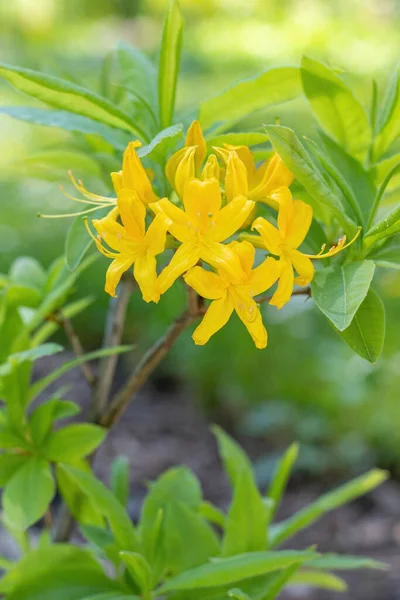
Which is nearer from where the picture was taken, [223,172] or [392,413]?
[223,172]

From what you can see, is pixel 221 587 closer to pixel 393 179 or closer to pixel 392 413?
pixel 393 179

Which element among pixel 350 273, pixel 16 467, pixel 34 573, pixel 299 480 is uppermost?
pixel 350 273

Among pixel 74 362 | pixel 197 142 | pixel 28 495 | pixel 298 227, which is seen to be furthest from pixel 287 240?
pixel 28 495

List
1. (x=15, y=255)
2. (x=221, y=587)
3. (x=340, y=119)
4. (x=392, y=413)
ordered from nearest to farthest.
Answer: (x=340, y=119), (x=221, y=587), (x=392, y=413), (x=15, y=255)

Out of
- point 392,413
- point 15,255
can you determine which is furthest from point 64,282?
point 15,255

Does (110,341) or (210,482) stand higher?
(110,341)

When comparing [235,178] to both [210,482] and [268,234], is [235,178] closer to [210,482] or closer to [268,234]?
[268,234]

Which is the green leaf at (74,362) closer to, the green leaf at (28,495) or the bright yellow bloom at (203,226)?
the green leaf at (28,495)
